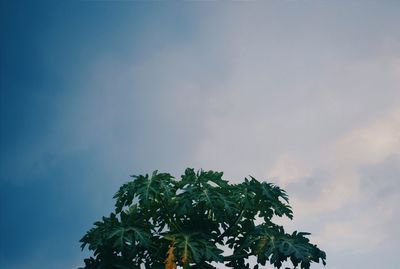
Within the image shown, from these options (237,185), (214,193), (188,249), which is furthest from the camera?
(237,185)

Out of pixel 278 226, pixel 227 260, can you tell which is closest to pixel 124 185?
pixel 227 260

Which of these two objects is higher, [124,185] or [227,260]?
[124,185]

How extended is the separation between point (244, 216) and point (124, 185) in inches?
134

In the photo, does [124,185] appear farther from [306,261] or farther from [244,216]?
[306,261]

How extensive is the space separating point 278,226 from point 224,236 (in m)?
1.50

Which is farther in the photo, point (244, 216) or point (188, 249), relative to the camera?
point (244, 216)

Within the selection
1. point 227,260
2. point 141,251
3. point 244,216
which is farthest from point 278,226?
point 141,251

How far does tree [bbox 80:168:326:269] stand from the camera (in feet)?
32.6

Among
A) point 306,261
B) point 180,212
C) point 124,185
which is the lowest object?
point 306,261

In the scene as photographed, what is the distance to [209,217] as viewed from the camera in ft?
35.8

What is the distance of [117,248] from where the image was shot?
9852 millimetres

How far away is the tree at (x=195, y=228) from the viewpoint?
9.94m

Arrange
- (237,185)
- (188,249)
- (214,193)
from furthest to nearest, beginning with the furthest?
(237,185), (214,193), (188,249)

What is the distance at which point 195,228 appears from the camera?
10.8 metres
